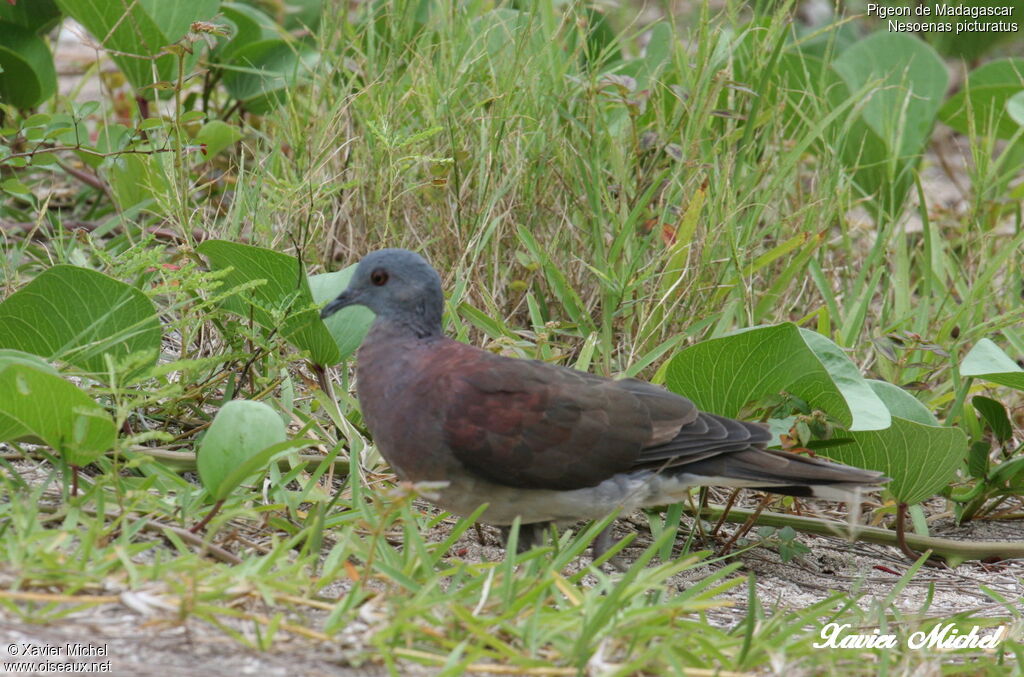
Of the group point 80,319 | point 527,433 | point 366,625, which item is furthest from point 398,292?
point 366,625

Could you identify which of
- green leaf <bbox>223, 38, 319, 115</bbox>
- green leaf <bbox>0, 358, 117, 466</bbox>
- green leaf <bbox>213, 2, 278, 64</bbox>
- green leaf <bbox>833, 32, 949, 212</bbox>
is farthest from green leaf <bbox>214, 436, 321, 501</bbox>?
green leaf <bbox>833, 32, 949, 212</bbox>

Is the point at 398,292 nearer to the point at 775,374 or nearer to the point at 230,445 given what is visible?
the point at 230,445

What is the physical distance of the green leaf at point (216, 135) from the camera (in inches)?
160

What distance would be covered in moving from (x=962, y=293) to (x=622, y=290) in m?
1.32

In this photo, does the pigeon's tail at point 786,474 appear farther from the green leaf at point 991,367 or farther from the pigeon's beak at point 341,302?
the pigeon's beak at point 341,302

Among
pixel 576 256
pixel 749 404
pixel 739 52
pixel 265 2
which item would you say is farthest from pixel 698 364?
pixel 265 2

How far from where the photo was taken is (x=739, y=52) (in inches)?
177

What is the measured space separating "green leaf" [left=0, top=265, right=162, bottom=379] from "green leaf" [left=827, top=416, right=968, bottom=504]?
1.86 m

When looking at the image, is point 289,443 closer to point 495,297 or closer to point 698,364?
point 698,364

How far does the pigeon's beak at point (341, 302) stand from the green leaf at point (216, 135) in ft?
4.10

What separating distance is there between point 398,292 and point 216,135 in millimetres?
1497

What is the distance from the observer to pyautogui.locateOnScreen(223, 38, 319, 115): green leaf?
4.40m

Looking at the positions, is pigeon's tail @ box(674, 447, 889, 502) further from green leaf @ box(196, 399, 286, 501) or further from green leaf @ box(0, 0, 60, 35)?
green leaf @ box(0, 0, 60, 35)

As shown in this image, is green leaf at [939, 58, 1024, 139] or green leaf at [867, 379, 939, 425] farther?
green leaf at [939, 58, 1024, 139]
